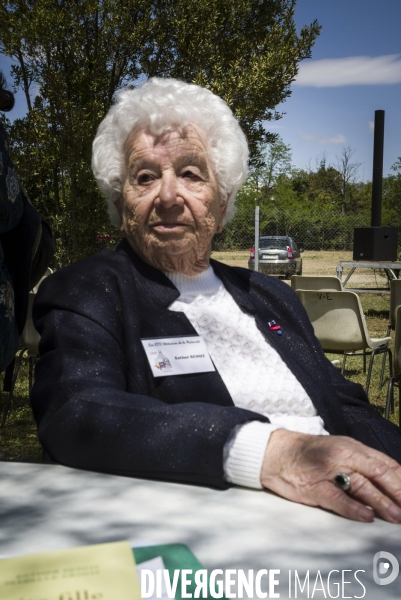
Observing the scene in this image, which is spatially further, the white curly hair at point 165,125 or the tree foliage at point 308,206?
the tree foliage at point 308,206

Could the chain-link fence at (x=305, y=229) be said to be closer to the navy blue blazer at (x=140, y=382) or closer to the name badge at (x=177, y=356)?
the navy blue blazer at (x=140, y=382)

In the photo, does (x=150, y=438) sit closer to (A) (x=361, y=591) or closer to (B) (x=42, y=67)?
(A) (x=361, y=591)

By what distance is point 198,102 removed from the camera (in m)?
2.03

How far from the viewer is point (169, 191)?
6.38 feet

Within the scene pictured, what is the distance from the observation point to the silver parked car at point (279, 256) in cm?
1855

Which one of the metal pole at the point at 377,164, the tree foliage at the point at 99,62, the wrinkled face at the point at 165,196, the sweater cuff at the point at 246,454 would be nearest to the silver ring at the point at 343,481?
the sweater cuff at the point at 246,454

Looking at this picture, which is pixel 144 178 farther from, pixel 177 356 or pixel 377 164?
pixel 377 164

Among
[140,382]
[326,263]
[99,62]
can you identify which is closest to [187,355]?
[140,382]

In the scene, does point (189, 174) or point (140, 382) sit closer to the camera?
point (140, 382)

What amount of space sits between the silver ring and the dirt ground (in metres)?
15.7

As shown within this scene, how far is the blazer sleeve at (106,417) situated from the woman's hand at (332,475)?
3.8 inches

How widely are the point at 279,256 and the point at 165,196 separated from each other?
17.0 metres

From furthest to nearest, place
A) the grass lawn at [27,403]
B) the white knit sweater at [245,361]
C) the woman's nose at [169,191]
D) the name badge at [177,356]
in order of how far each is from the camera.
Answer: the grass lawn at [27,403], the woman's nose at [169,191], the white knit sweater at [245,361], the name badge at [177,356]

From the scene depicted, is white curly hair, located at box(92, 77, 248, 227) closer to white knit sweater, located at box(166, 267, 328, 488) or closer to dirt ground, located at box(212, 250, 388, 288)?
white knit sweater, located at box(166, 267, 328, 488)
